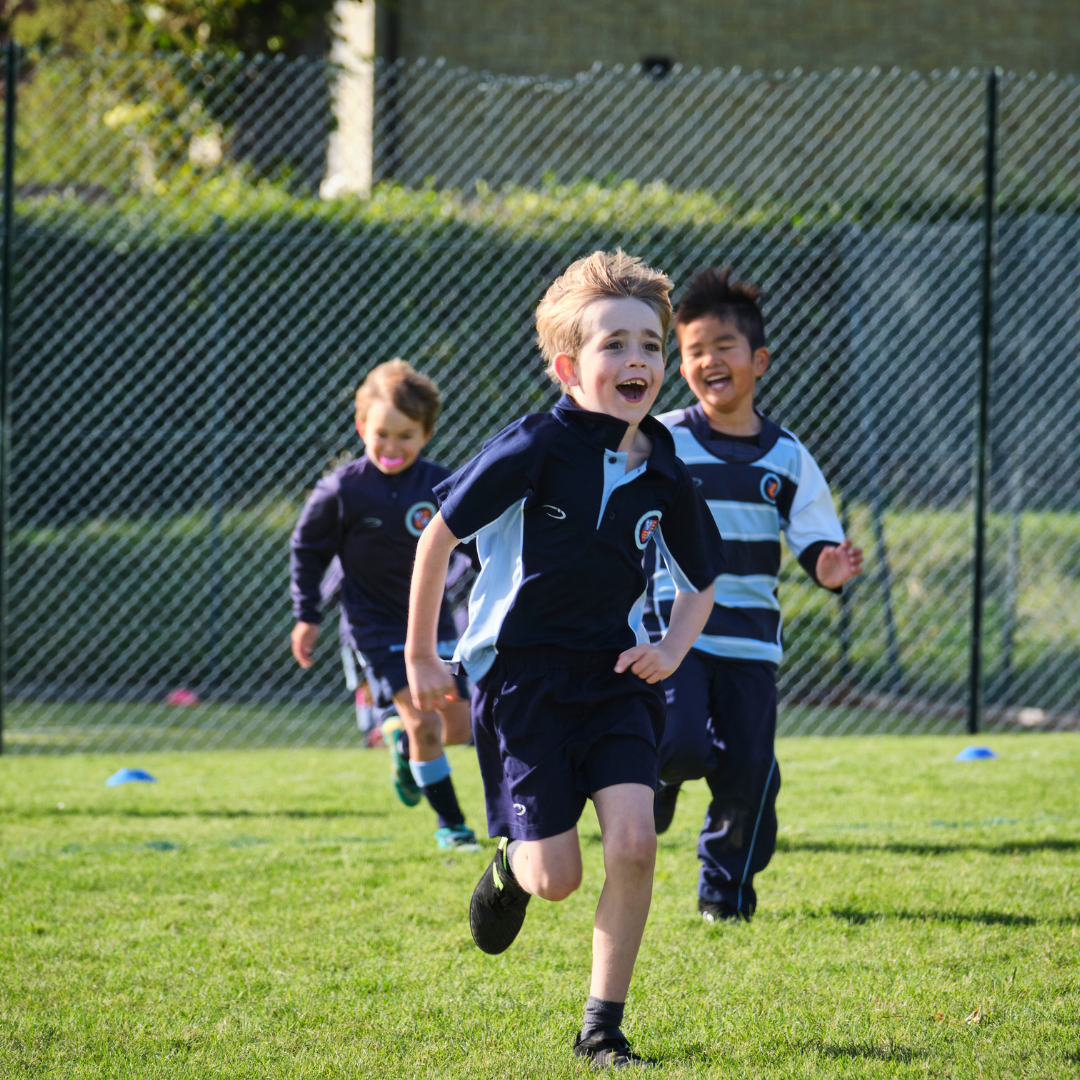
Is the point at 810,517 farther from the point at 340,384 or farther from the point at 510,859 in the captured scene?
the point at 340,384

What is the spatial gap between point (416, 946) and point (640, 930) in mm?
873

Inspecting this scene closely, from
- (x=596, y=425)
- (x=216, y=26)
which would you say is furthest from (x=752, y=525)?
(x=216, y=26)

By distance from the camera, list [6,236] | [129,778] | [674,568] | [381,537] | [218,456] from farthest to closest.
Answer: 1. [218,456]
2. [6,236]
3. [129,778]
4. [381,537]
5. [674,568]

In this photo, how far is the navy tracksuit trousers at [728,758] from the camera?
3283mm

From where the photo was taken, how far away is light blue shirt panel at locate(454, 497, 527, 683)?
258 cm

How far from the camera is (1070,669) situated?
7.76 metres


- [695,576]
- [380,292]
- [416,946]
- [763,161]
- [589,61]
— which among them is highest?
[589,61]

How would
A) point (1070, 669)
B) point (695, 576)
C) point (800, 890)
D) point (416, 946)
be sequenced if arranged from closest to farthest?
point (695, 576), point (416, 946), point (800, 890), point (1070, 669)

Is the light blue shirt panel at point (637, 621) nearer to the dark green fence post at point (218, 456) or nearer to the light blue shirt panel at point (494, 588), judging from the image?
the light blue shirt panel at point (494, 588)

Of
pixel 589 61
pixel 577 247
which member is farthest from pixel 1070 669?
pixel 589 61

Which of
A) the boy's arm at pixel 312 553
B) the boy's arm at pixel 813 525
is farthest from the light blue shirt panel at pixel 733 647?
the boy's arm at pixel 312 553

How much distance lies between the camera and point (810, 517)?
3523mm

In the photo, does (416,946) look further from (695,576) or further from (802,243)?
(802,243)

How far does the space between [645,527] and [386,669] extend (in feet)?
6.62
